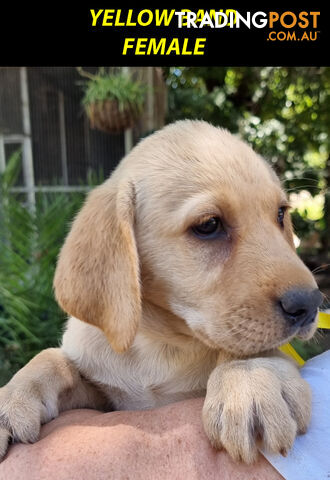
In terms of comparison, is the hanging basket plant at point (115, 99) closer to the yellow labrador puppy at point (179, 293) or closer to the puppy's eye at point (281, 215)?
the yellow labrador puppy at point (179, 293)

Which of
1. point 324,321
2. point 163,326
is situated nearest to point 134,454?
point 163,326

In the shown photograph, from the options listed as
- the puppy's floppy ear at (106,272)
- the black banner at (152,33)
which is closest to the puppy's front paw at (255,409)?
the puppy's floppy ear at (106,272)

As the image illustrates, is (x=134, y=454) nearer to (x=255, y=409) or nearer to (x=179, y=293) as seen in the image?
(x=255, y=409)

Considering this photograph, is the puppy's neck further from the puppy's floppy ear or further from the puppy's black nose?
the puppy's black nose

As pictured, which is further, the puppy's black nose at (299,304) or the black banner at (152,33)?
the black banner at (152,33)

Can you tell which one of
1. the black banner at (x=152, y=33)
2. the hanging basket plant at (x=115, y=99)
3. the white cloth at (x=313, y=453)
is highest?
the black banner at (x=152, y=33)

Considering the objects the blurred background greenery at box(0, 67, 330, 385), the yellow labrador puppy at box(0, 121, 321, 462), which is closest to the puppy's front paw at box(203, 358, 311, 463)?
the yellow labrador puppy at box(0, 121, 321, 462)

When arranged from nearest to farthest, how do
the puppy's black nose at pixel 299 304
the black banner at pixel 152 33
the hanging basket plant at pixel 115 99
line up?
the puppy's black nose at pixel 299 304, the black banner at pixel 152 33, the hanging basket plant at pixel 115 99
